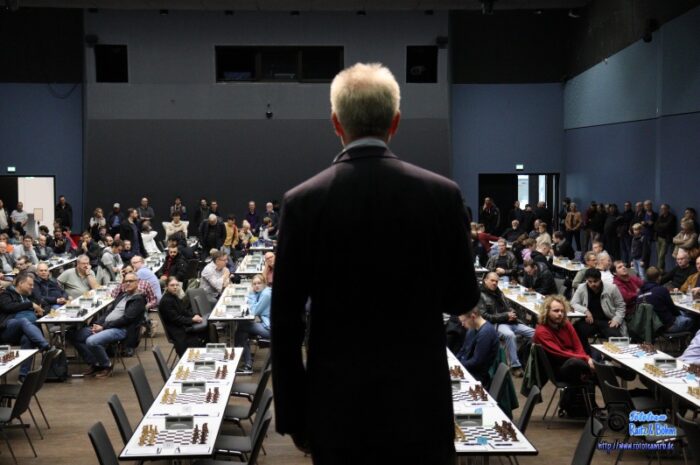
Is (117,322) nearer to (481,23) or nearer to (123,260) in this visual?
(123,260)

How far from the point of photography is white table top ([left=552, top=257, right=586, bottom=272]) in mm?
16125

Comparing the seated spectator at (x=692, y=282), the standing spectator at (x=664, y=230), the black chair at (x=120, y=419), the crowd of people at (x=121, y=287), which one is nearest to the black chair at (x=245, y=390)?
the crowd of people at (x=121, y=287)

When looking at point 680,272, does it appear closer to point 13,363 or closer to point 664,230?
point 664,230

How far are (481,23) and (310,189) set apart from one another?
2592 cm

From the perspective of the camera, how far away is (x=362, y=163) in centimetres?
196

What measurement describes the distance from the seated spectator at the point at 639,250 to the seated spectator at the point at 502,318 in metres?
8.32

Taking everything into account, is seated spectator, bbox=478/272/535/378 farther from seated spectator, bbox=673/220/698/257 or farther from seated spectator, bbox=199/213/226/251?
seated spectator, bbox=199/213/226/251

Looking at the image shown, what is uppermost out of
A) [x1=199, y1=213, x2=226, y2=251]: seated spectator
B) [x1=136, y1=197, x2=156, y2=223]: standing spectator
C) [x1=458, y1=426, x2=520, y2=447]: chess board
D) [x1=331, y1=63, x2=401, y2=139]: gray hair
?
[x1=331, y1=63, x2=401, y2=139]: gray hair

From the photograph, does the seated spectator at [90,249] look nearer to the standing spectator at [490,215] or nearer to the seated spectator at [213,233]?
the seated spectator at [213,233]

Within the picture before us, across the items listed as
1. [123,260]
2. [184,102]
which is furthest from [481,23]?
[123,260]

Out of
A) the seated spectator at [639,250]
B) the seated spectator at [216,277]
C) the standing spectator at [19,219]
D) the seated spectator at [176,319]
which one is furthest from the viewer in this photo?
the standing spectator at [19,219]

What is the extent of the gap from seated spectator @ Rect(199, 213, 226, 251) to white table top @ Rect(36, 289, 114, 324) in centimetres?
629

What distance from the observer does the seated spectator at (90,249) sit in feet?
56.6

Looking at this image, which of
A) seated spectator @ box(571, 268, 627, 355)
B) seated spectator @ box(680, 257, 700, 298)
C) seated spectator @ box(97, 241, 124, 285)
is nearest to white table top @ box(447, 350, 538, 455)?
seated spectator @ box(571, 268, 627, 355)
